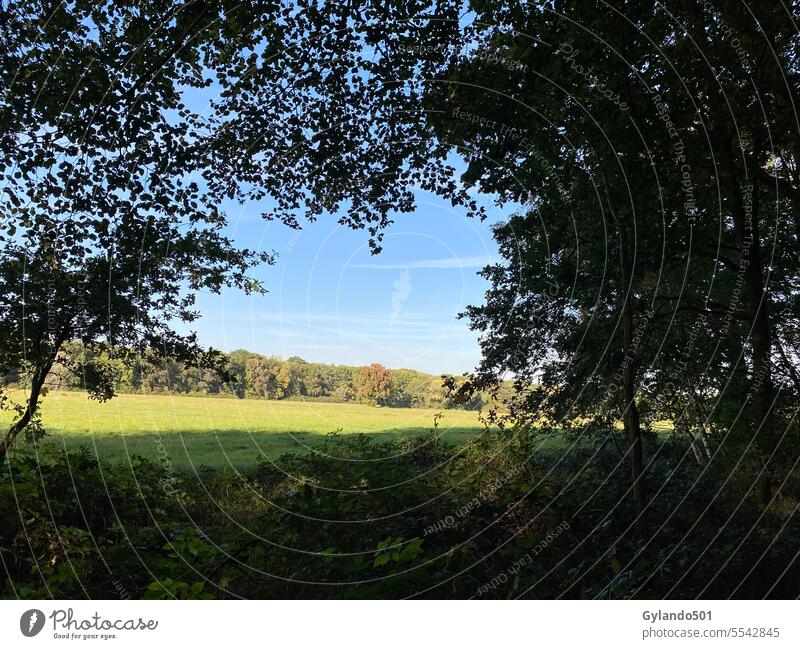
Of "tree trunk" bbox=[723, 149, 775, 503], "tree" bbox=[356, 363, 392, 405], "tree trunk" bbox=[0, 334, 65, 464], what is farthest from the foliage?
"tree" bbox=[356, 363, 392, 405]

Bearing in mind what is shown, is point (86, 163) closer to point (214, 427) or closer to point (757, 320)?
point (757, 320)

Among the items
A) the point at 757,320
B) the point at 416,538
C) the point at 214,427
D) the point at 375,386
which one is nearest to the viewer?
the point at 416,538

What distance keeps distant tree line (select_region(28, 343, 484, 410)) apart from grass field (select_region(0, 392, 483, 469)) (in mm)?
1153

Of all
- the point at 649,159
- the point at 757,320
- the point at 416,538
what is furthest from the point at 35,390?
the point at 757,320

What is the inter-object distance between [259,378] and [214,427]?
12.8 metres

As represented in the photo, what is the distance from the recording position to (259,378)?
36.8ft

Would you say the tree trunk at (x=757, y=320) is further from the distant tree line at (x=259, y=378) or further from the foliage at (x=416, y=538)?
the distant tree line at (x=259, y=378)

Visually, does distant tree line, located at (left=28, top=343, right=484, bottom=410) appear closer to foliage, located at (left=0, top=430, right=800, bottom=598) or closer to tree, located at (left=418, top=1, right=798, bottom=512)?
foliage, located at (left=0, top=430, right=800, bottom=598)

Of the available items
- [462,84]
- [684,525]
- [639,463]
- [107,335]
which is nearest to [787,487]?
[684,525]

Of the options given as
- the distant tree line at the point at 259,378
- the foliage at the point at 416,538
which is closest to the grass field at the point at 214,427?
the distant tree line at the point at 259,378

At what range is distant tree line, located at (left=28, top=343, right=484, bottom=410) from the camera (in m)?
7.50

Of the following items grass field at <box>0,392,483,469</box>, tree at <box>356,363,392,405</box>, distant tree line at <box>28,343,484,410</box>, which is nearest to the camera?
distant tree line at <box>28,343,484,410</box>

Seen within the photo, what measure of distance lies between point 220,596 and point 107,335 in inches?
185

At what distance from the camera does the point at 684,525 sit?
6312 mm
